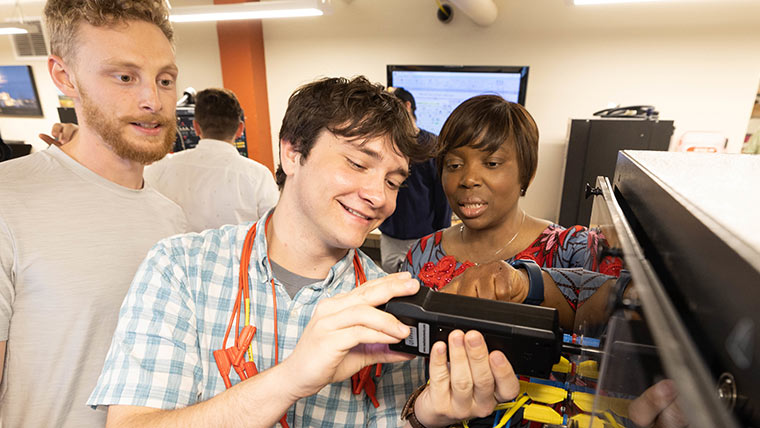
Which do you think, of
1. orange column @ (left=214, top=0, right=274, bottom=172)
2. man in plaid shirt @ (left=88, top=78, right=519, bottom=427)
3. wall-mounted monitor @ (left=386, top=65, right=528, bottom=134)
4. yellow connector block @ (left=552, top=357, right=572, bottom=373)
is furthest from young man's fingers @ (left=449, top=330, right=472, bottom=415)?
orange column @ (left=214, top=0, right=274, bottom=172)

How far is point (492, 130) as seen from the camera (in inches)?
42.3

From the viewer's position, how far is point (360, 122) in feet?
3.02

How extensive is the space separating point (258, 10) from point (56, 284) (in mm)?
2793

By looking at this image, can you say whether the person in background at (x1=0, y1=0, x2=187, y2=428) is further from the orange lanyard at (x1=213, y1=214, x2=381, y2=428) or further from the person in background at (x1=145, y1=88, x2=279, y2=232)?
the person in background at (x1=145, y1=88, x2=279, y2=232)

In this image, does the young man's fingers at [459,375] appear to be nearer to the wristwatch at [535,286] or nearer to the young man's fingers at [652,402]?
the wristwatch at [535,286]

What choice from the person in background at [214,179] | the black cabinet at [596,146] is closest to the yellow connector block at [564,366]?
the person in background at [214,179]

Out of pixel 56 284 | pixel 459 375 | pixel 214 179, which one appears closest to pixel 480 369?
pixel 459 375

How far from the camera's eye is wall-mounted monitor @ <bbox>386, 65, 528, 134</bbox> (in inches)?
138

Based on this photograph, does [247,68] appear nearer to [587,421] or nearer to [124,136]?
[124,136]

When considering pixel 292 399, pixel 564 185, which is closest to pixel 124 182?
pixel 292 399

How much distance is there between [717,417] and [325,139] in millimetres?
862

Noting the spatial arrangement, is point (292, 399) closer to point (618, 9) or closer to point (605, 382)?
point (605, 382)

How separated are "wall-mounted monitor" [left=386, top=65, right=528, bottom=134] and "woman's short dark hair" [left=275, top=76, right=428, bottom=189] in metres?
2.87

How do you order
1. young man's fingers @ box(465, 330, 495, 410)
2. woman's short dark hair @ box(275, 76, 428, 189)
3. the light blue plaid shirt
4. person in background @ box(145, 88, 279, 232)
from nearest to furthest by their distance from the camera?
young man's fingers @ box(465, 330, 495, 410)
the light blue plaid shirt
woman's short dark hair @ box(275, 76, 428, 189)
person in background @ box(145, 88, 279, 232)
